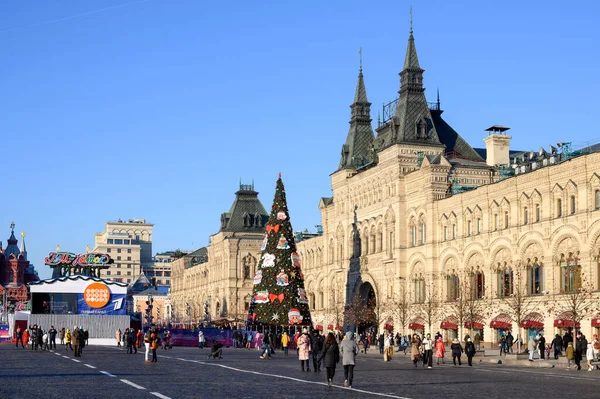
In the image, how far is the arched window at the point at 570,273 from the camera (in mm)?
58969

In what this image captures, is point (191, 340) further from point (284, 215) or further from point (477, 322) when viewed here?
point (477, 322)

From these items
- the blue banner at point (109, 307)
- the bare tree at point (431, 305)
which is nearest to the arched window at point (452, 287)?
the bare tree at point (431, 305)

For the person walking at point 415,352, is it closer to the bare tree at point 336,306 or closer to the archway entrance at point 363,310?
the archway entrance at point 363,310

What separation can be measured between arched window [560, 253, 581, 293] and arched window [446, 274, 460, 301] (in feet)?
44.0

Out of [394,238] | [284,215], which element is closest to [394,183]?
[394,238]

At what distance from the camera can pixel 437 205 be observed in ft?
252

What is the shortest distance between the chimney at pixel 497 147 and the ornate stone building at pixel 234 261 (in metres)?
53.8

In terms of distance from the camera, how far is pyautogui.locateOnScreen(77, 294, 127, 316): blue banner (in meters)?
88.2

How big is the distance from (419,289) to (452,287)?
5.72 metres

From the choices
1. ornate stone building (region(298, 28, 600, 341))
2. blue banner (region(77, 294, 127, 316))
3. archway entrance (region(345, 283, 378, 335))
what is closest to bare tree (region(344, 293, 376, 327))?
archway entrance (region(345, 283, 378, 335))

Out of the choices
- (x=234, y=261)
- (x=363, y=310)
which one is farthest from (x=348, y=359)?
(x=234, y=261)

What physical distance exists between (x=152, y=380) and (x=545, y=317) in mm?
38027

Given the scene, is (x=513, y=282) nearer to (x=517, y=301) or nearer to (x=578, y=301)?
(x=517, y=301)

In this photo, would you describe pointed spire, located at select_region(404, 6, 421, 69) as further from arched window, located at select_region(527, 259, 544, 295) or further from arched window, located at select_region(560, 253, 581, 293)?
arched window, located at select_region(560, 253, 581, 293)
